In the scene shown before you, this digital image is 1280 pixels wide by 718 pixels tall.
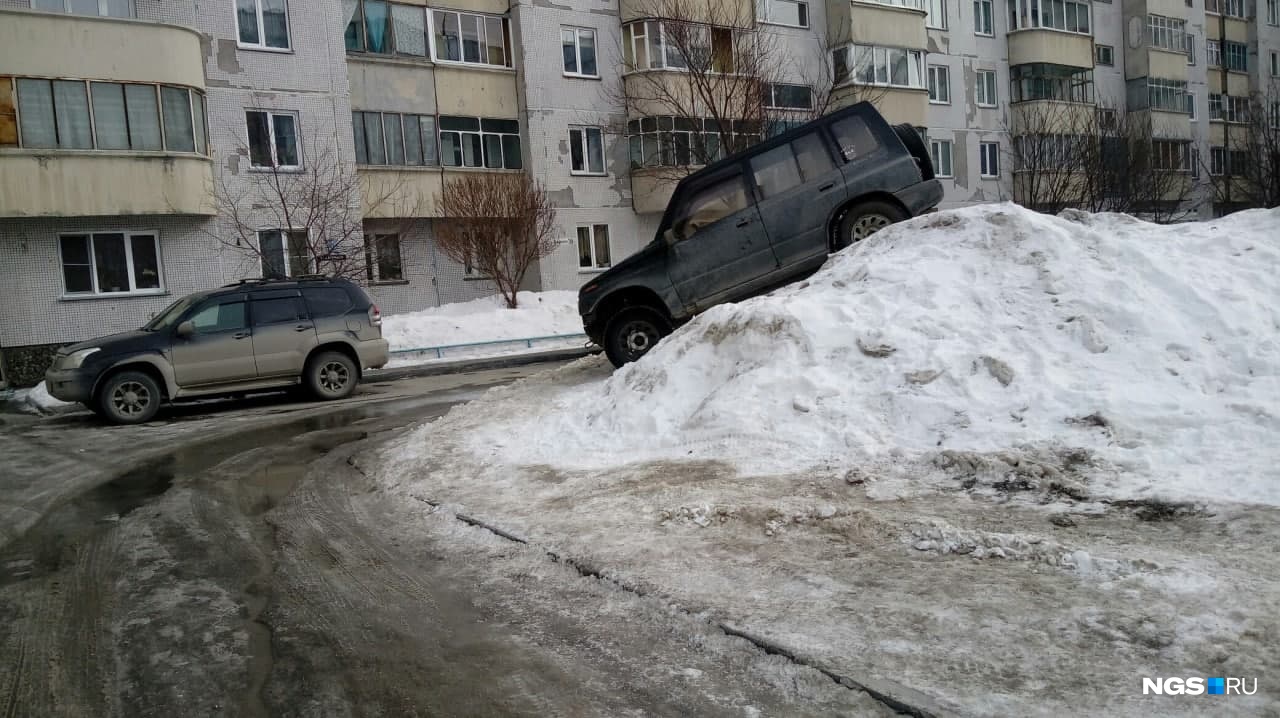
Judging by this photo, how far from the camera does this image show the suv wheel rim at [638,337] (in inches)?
460

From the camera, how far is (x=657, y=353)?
9.47 metres

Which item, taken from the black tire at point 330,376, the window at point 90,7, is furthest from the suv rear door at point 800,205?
the window at point 90,7

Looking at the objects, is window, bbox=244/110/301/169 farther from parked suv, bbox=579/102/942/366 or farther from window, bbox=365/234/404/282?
parked suv, bbox=579/102/942/366

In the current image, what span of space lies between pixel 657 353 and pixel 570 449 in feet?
5.23

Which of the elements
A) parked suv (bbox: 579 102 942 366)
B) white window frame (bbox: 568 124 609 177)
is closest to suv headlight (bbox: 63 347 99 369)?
parked suv (bbox: 579 102 942 366)

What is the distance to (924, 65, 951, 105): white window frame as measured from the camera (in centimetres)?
3743

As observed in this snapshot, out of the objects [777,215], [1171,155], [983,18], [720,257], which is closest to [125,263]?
[720,257]

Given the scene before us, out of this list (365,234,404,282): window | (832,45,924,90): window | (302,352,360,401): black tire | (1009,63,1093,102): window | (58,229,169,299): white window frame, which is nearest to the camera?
(302,352,360,401): black tire

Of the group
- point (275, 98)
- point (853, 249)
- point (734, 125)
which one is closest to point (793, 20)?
point (734, 125)

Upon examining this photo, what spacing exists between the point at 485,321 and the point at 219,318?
10.9m

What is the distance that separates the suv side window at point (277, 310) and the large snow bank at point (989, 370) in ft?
19.8

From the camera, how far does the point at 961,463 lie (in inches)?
253

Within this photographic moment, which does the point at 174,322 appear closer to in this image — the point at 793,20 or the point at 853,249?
the point at 853,249

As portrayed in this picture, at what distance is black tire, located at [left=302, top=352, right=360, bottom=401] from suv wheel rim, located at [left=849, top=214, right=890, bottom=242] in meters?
8.20
